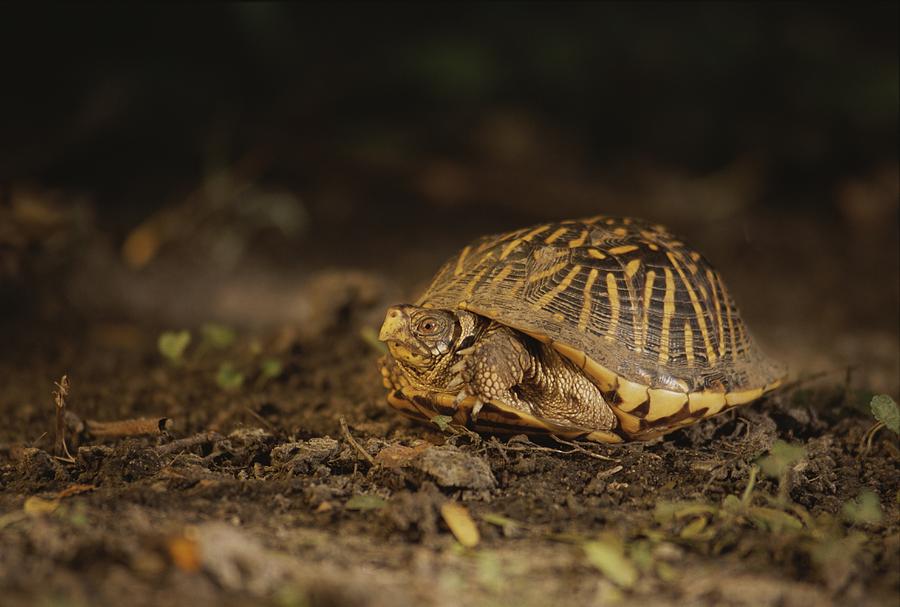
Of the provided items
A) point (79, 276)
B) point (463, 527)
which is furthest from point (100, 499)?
point (79, 276)

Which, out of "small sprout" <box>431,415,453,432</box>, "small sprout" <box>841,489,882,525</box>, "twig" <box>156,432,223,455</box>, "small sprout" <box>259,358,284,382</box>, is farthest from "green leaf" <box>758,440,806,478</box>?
"small sprout" <box>259,358,284,382</box>

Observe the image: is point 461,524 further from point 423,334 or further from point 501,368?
point 423,334

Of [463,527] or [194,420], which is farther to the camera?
[194,420]

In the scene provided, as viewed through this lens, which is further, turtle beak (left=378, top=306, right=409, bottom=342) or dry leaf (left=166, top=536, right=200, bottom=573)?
turtle beak (left=378, top=306, right=409, bottom=342)

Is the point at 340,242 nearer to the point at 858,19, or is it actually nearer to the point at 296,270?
the point at 296,270

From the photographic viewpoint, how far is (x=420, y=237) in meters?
7.69

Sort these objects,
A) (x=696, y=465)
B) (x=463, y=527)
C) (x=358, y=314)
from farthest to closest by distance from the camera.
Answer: (x=358, y=314) → (x=696, y=465) → (x=463, y=527)

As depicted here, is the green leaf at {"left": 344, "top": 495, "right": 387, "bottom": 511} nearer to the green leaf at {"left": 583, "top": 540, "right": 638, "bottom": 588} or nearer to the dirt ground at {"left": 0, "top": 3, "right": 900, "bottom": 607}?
the dirt ground at {"left": 0, "top": 3, "right": 900, "bottom": 607}

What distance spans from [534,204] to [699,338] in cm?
545

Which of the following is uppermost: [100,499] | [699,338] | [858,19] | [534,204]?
[858,19]

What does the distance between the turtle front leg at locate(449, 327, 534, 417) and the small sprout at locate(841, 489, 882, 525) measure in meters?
1.16

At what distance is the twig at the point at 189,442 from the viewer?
2.87m

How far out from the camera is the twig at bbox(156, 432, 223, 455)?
2.87m

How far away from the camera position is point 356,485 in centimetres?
262
